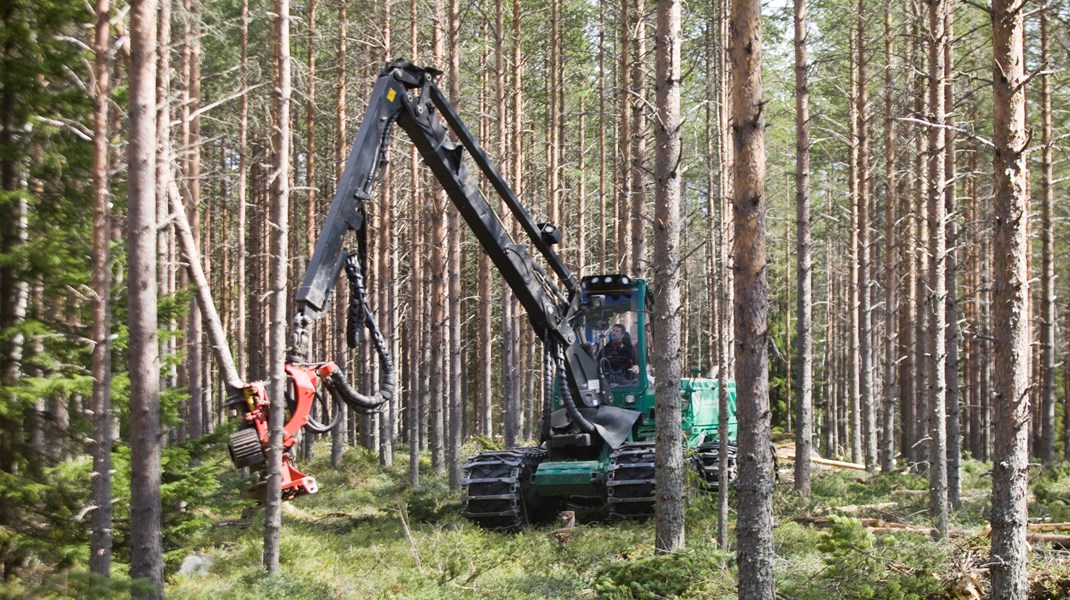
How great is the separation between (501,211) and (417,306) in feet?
18.3

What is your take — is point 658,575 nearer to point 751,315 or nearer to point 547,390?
point 751,315

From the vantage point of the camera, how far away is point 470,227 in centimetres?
1190

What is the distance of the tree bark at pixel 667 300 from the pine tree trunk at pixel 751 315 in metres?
2.75

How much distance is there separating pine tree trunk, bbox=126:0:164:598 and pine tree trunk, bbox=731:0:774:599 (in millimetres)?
4843

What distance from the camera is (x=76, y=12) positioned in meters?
8.88

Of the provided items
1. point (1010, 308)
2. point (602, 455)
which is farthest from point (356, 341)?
point (602, 455)

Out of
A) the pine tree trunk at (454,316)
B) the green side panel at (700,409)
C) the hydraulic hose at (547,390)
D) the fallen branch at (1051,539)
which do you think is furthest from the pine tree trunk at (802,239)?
the fallen branch at (1051,539)

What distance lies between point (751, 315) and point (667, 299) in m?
3.15

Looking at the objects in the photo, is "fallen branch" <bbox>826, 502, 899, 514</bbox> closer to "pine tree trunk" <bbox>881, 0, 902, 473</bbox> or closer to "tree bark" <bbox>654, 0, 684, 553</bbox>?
"tree bark" <bbox>654, 0, 684, 553</bbox>

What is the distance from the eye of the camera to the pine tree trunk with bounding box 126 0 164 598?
7887mm

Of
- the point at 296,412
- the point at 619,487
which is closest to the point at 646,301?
the point at 619,487

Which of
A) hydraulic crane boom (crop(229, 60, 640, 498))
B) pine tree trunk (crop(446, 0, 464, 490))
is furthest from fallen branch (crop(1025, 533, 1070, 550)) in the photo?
pine tree trunk (crop(446, 0, 464, 490))

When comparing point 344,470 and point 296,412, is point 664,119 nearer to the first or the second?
point 296,412

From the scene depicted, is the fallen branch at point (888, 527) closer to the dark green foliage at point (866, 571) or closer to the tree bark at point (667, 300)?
the dark green foliage at point (866, 571)
